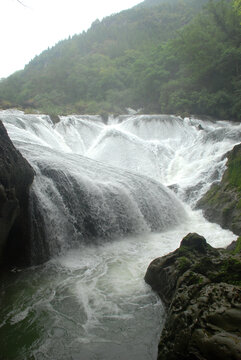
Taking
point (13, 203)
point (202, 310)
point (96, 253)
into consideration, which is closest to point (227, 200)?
point (96, 253)

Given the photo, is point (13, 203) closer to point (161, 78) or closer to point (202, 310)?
point (202, 310)

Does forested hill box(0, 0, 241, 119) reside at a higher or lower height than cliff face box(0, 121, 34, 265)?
higher

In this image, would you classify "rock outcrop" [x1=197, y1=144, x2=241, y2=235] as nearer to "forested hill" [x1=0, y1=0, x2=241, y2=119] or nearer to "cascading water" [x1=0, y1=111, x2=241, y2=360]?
"cascading water" [x1=0, y1=111, x2=241, y2=360]

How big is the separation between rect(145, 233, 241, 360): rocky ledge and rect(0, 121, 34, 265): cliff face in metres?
2.81

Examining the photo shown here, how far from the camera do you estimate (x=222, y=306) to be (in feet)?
8.90

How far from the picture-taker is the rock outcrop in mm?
7882

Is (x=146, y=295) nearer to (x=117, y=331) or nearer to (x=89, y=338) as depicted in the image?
(x=117, y=331)

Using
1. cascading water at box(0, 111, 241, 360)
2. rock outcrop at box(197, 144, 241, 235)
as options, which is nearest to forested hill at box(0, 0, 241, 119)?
cascading water at box(0, 111, 241, 360)

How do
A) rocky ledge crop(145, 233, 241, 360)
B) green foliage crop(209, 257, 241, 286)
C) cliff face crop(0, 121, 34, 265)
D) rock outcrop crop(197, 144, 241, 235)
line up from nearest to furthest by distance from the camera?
1. rocky ledge crop(145, 233, 241, 360)
2. green foliage crop(209, 257, 241, 286)
3. cliff face crop(0, 121, 34, 265)
4. rock outcrop crop(197, 144, 241, 235)

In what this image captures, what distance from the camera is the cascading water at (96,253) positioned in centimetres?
334

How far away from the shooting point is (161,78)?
2612 centimetres

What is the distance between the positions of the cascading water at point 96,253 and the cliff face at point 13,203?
300 mm

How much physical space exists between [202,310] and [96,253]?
3686 mm

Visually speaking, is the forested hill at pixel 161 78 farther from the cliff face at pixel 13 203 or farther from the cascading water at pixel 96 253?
the cliff face at pixel 13 203
